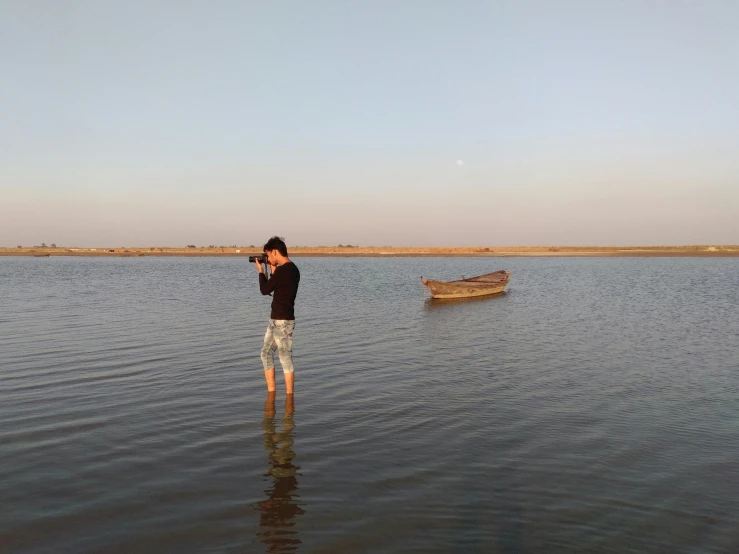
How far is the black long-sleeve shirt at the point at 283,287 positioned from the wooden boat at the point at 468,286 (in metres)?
23.0

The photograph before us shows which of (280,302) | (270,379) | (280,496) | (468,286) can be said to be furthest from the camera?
(468,286)

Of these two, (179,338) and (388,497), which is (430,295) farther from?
(388,497)

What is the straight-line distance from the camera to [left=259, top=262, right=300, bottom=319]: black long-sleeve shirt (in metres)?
8.76

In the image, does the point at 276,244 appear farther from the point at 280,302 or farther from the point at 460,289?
the point at 460,289

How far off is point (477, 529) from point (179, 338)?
12.6 meters

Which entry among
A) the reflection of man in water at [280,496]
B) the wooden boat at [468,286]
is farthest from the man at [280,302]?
the wooden boat at [468,286]

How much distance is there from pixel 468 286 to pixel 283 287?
1092 inches

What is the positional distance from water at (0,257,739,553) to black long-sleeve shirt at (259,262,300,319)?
1511 mm

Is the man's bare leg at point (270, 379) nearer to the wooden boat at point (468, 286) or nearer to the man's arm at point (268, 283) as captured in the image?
the man's arm at point (268, 283)

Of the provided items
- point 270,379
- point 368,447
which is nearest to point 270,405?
point 270,379

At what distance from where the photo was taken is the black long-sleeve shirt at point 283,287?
876 cm

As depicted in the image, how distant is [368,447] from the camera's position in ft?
22.5

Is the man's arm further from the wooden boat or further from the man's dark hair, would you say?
the wooden boat

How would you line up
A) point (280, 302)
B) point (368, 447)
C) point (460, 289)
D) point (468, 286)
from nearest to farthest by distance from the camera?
1. point (368, 447)
2. point (280, 302)
3. point (460, 289)
4. point (468, 286)
